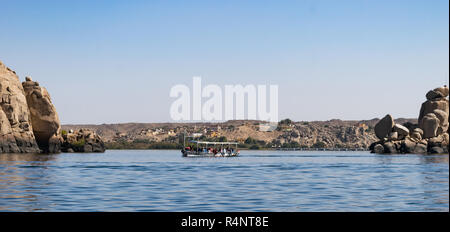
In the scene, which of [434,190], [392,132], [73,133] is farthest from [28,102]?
[434,190]

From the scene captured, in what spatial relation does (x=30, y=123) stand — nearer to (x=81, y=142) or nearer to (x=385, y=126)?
(x=81, y=142)

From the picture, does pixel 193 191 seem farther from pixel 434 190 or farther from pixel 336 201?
pixel 434 190

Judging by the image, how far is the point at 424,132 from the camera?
168 metres

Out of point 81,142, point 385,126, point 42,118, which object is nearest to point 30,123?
point 42,118

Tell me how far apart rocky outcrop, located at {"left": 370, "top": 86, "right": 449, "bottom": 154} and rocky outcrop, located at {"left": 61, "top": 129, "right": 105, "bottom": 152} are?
87.4m

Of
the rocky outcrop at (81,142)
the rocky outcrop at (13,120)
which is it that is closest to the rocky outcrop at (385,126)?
the rocky outcrop at (81,142)

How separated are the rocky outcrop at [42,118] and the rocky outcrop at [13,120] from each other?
25.4ft

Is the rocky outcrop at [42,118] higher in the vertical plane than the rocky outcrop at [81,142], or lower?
higher

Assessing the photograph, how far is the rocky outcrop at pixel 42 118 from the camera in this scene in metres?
153

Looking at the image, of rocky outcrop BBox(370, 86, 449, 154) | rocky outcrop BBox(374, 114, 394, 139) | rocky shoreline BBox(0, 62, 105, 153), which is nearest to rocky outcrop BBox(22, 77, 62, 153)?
rocky shoreline BBox(0, 62, 105, 153)

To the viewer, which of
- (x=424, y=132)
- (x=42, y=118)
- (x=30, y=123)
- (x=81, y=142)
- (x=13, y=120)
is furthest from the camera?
(x=81, y=142)

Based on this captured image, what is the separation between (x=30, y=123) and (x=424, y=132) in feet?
368

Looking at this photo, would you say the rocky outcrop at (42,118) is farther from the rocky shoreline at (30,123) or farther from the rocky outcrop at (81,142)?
the rocky outcrop at (81,142)
